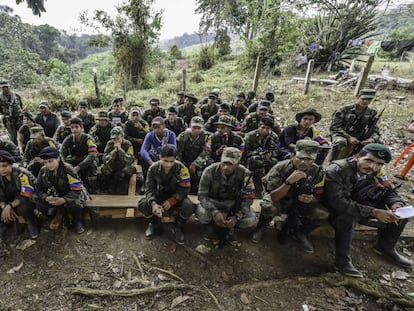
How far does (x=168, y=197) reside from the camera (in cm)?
342

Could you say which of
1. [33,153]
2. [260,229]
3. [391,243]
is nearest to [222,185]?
[260,229]

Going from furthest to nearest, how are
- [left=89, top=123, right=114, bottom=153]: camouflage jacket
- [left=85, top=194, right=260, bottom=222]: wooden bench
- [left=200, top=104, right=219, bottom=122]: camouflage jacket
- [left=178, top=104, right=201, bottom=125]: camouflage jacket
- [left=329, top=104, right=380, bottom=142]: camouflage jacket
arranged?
[left=200, top=104, right=219, bottom=122]: camouflage jacket, [left=178, top=104, right=201, bottom=125]: camouflage jacket, [left=89, top=123, right=114, bottom=153]: camouflage jacket, [left=329, top=104, right=380, bottom=142]: camouflage jacket, [left=85, top=194, right=260, bottom=222]: wooden bench

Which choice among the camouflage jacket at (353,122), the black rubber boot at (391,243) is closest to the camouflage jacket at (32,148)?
the black rubber boot at (391,243)

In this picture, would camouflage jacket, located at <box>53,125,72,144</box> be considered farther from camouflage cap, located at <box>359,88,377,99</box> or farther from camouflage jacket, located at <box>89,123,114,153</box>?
camouflage cap, located at <box>359,88,377,99</box>

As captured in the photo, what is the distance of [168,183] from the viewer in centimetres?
337

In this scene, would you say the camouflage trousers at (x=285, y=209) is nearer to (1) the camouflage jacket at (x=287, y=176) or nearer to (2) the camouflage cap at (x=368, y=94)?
(1) the camouflage jacket at (x=287, y=176)

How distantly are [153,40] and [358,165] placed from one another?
1283 cm

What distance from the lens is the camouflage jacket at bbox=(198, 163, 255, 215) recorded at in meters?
3.26

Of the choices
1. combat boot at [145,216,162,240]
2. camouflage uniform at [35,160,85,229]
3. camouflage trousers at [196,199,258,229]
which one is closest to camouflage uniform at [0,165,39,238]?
camouflage uniform at [35,160,85,229]

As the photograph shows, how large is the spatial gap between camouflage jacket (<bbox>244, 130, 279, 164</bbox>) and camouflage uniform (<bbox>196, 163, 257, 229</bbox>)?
1.47m

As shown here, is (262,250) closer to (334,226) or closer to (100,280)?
(334,226)

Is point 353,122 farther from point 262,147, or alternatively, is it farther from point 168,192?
Result: point 168,192

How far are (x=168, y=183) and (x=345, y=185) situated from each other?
238 centimetres

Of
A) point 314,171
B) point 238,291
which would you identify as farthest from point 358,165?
point 238,291
